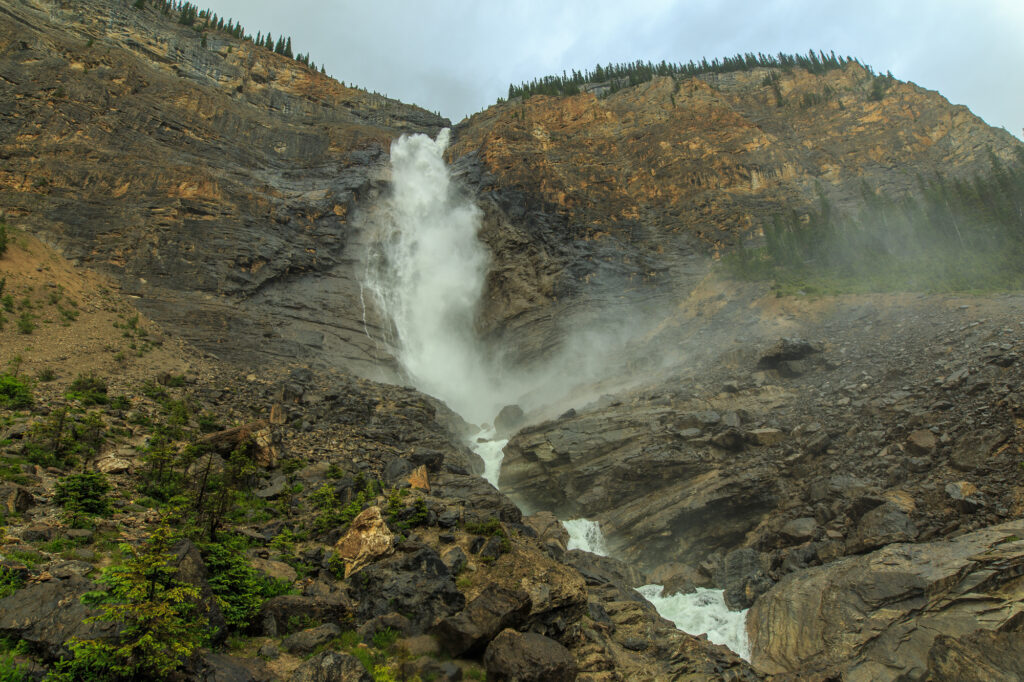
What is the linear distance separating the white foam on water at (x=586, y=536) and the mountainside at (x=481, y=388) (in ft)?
0.55

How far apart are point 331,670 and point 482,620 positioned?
2.93 meters

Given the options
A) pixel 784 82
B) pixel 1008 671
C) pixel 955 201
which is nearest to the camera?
pixel 1008 671

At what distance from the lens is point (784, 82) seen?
55562mm

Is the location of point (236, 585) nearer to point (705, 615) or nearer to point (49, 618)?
point (49, 618)

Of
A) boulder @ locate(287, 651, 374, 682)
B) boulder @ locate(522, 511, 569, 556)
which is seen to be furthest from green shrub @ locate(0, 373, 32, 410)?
boulder @ locate(522, 511, 569, 556)

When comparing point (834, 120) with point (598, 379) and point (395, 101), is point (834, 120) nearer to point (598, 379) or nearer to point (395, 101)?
point (598, 379)

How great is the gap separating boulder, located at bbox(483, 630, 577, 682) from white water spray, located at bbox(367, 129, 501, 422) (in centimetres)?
2731

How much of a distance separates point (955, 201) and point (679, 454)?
112ft

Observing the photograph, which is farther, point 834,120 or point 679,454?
point 834,120

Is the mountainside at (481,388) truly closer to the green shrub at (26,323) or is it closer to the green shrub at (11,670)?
the green shrub at (11,670)

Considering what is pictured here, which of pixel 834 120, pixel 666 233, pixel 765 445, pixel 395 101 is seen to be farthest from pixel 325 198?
pixel 834 120

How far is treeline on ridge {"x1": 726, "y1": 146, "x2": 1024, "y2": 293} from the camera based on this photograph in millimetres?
32719

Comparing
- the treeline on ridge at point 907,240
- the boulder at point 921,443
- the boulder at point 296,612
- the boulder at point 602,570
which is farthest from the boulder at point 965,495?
the treeline on ridge at point 907,240

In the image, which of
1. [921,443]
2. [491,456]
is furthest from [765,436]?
[491,456]
